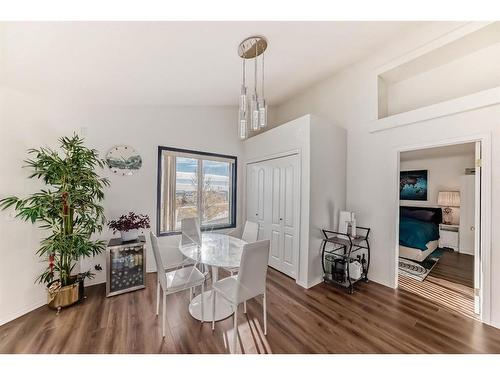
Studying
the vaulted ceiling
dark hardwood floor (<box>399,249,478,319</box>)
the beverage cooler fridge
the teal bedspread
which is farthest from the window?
the teal bedspread

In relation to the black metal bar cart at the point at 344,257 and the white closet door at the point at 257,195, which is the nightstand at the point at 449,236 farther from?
the white closet door at the point at 257,195

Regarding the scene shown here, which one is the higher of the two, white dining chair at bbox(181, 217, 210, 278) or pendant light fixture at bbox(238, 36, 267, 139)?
pendant light fixture at bbox(238, 36, 267, 139)

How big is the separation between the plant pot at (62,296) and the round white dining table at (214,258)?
1.26 m

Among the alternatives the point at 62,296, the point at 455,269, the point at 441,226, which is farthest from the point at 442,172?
the point at 62,296

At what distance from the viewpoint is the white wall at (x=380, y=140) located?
195 cm

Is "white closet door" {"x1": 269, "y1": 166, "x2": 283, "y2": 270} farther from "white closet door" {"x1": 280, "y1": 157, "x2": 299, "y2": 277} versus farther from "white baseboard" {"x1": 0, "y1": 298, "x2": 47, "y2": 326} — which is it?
"white baseboard" {"x1": 0, "y1": 298, "x2": 47, "y2": 326}

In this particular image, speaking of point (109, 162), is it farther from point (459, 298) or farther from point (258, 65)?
point (459, 298)

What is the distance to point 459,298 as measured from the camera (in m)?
2.40

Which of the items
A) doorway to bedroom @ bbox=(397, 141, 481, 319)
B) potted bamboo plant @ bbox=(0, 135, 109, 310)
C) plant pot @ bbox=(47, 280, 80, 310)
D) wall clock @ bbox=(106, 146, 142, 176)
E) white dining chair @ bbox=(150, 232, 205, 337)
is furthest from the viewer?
wall clock @ bbox=(106, 146, 142, 176)

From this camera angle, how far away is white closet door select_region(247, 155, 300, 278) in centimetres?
293

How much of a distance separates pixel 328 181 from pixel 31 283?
3887mm

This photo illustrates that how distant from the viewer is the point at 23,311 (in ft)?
6.67

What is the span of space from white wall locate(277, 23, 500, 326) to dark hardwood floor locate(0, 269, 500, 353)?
57 centimetres
